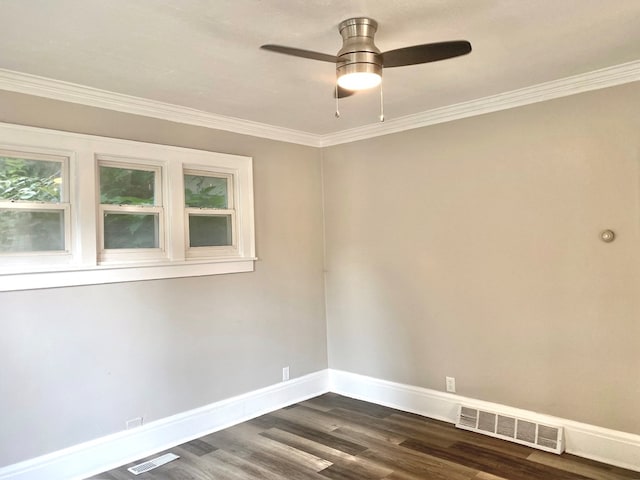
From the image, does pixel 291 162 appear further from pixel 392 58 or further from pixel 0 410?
pixel 0 410

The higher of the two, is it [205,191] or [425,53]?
[425,53]

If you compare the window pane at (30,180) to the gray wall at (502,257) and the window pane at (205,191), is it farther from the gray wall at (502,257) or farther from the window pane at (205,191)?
the gray wall at (502,257)

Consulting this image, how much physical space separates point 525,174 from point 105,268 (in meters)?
2.98

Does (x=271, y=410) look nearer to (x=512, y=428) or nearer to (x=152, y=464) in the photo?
(x=152, y=464)

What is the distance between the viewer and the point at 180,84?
301 centimetres

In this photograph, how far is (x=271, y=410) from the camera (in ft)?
13.5

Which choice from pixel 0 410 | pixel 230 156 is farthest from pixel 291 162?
pixel 0 410

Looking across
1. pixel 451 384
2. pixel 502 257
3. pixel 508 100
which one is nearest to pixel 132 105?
pixel 508 100

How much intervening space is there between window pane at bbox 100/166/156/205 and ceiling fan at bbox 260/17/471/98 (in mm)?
1742

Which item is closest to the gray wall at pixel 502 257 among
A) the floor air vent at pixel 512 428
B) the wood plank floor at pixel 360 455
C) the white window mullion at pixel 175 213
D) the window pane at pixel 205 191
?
the floor air vent at pixel 512 428

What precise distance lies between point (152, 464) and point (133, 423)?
0.31m

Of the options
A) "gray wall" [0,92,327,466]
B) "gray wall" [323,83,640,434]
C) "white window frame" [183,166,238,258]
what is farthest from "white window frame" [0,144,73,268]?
"gray wall" [323,83,640,434]

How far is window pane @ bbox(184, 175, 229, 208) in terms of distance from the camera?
3.74 m

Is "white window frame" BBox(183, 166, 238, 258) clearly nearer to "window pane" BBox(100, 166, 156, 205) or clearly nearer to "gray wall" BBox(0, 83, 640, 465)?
"gray wall" BBox(0, 83, 640, 465)
